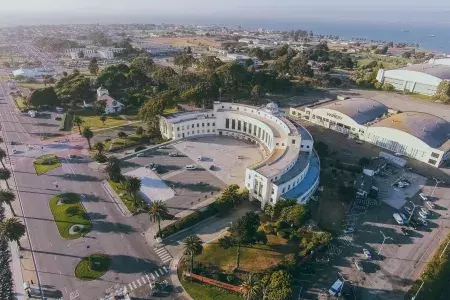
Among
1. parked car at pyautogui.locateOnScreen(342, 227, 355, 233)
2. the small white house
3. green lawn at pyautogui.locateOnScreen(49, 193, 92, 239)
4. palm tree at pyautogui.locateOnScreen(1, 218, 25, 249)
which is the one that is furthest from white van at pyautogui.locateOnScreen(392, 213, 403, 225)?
the small white house

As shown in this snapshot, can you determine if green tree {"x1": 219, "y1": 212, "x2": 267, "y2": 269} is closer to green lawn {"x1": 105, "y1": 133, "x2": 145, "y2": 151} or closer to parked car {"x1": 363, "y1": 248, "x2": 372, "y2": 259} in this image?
parked car {"x1": 363, "y1": 248, "x2": 372, "y2": 259}

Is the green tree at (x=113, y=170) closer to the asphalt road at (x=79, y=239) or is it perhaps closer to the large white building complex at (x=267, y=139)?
the asphalt road at (x=79, y=239)

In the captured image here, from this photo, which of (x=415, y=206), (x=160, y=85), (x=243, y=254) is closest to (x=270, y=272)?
(x=243, y=254)

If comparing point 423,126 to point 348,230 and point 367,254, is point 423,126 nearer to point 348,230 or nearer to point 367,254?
point 348,230

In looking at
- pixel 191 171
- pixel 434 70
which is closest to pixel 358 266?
pixel 191 171

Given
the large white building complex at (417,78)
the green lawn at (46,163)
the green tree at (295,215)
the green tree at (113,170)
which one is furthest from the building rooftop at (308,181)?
the large white building complex at (417,78)

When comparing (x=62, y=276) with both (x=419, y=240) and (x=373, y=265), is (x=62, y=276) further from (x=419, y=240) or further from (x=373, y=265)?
(x=419, y=240)
